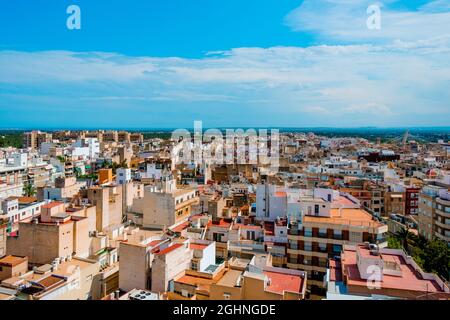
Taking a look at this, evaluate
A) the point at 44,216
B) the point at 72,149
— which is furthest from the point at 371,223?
the point at 72,149

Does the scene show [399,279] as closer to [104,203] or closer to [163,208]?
[163,208]

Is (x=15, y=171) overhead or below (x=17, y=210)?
overhead

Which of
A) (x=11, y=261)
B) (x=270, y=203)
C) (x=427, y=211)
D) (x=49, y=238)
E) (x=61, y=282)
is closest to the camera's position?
(x=61, y=282)

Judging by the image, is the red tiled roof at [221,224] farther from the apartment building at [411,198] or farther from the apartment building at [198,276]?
the apartment building at [411,198]

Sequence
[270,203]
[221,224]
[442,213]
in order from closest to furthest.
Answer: [221,224] → [270,203] → [442,213]

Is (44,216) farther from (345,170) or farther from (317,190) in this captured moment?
(345,170)

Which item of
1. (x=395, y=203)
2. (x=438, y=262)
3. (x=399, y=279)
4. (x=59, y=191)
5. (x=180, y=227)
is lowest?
(x=438, y=262)

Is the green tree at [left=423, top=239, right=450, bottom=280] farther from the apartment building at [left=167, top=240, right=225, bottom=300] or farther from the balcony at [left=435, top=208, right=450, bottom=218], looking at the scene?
the apartment building at [left=167, top=240, right=225, bottom=300]

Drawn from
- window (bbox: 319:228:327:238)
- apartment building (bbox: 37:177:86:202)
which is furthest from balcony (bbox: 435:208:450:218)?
apartment building (bbox: 37:177:86:202)

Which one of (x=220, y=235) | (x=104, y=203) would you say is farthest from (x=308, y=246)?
(x=104, y=203)

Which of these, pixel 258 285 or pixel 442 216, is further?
pixel 442 216
